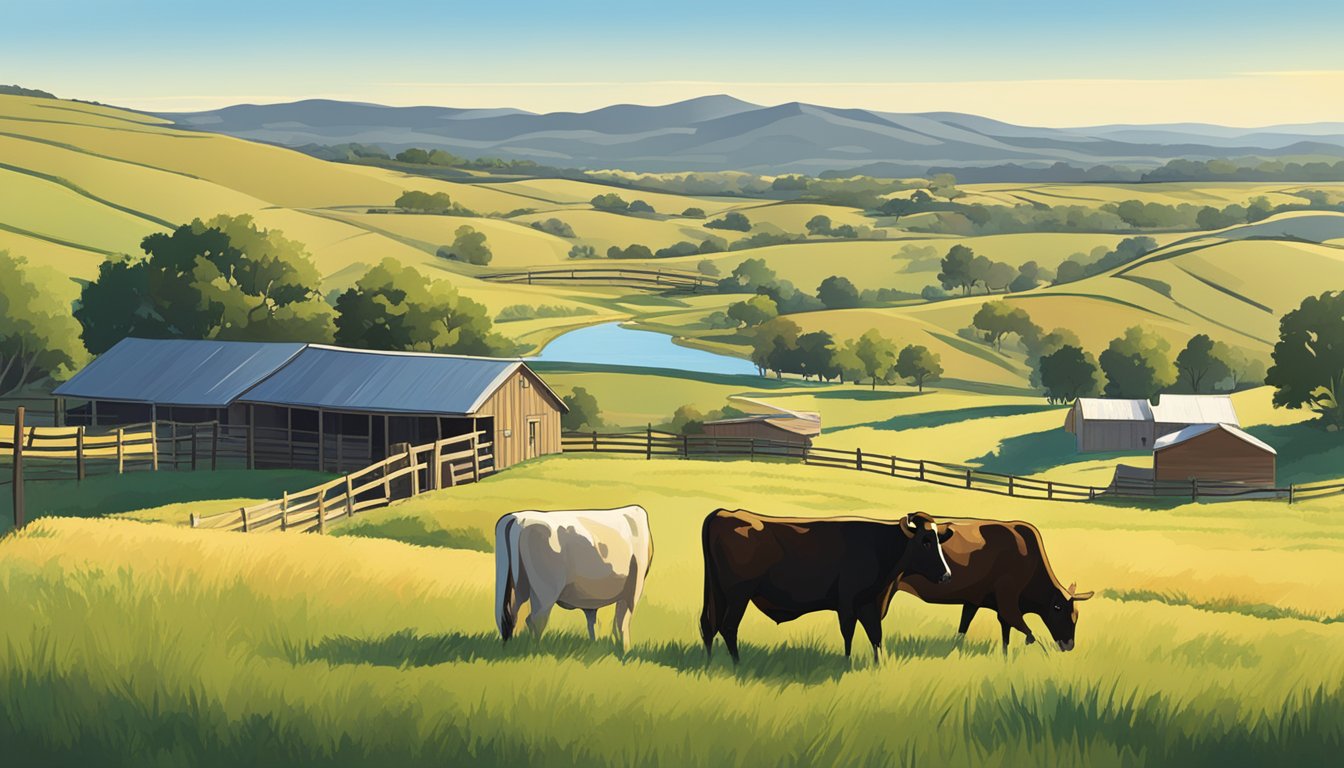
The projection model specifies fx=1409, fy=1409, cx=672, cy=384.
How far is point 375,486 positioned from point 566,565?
25874 mm

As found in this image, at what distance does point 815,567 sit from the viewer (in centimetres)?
1216

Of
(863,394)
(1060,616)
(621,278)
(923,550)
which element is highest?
(621,278)

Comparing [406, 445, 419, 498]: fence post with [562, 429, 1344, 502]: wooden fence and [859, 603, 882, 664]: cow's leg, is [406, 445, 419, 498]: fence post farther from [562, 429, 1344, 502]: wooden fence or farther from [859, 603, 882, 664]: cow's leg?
[859, 603, 882, 664]: cow's leg

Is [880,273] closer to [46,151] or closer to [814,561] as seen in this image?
[46,151]

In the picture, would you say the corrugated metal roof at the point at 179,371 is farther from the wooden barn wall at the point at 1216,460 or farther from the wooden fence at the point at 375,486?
the wooden barn wall at the point at 1216,460

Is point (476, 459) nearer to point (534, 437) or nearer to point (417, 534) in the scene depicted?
point (534, 437)

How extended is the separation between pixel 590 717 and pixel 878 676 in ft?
8.76

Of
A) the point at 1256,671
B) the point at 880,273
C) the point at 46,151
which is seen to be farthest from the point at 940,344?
the point at 1256,671

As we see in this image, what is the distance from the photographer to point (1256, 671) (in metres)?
11.9

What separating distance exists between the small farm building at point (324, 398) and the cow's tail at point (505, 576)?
2926cm

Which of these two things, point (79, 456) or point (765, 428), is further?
point (765, 428)

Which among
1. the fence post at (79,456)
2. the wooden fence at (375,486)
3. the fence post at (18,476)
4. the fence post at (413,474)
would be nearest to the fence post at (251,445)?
the fence post at (79,456)

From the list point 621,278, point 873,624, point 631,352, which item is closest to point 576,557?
point 873,624

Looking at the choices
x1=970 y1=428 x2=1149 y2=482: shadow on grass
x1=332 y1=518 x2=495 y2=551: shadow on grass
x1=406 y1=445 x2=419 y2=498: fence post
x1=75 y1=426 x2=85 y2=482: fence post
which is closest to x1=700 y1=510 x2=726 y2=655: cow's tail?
x1=332 y1=518 x2=495 y2=551: shadow on grass
